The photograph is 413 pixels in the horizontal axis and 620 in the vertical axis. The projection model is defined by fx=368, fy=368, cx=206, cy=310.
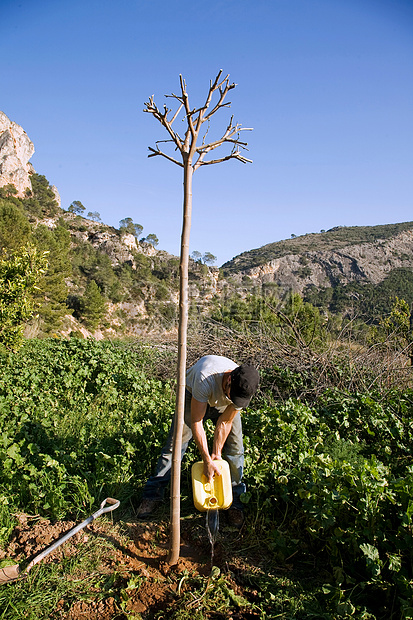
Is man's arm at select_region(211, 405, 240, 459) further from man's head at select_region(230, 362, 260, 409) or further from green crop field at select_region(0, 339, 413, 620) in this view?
green crop field at select_region(0, 339, 413, 620)

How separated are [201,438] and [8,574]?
1.32 metres

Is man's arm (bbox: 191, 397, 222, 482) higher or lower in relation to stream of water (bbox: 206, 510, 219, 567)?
higher

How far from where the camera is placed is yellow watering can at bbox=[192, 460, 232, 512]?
2.33 meters

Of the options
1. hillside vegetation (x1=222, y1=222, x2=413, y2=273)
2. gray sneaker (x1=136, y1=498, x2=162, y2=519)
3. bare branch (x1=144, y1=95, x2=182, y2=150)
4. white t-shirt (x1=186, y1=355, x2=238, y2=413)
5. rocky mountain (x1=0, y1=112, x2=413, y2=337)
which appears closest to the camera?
bare branch (x1=144, y1=95, x2=182, y2=150)

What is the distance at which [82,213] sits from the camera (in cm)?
6034

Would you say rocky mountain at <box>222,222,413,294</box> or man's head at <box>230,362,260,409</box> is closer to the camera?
man's head at <box>230,362,260,409</box>

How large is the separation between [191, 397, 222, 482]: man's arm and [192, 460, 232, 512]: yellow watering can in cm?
4

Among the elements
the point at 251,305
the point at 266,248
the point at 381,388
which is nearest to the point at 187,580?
the point at 381,388

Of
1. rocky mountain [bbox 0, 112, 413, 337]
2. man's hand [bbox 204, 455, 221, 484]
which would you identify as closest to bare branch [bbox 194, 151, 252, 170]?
man's hand [bbox 204, 455, 221, 484]

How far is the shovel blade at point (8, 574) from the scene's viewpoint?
2.07 metres

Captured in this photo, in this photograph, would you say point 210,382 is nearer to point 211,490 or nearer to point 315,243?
point 211,490

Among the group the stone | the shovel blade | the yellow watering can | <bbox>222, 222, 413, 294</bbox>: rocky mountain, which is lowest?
the shovel blade

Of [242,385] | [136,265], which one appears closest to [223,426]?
[242,385]

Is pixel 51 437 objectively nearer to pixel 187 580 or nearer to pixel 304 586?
pixel 187 580
